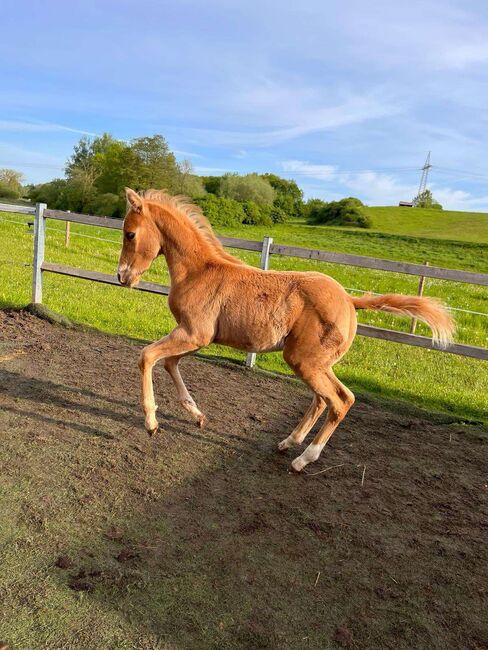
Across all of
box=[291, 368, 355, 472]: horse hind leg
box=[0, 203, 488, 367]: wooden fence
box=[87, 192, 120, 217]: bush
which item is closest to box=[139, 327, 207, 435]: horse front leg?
box=[291, 368, 355, 472]: horse hind leg

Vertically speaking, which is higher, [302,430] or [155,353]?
[155,353]

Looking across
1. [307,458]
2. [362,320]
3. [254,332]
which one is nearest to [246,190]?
[362,320]

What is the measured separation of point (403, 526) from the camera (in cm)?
353

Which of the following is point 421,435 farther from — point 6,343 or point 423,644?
point 6,343

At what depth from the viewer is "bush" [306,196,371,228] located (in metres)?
57.9

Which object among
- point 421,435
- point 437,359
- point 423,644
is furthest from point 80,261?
point 423,644

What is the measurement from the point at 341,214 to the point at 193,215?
57673mm

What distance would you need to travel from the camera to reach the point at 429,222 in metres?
63.0

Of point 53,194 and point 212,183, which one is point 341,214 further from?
point 53,194

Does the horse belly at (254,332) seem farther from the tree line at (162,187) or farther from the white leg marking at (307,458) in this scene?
the tree line at (162,187)

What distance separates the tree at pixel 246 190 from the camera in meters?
56.5

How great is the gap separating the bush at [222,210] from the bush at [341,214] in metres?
17.6

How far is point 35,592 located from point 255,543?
1304mm

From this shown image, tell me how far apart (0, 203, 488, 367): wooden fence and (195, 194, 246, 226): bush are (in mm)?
32006
